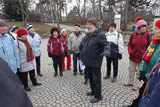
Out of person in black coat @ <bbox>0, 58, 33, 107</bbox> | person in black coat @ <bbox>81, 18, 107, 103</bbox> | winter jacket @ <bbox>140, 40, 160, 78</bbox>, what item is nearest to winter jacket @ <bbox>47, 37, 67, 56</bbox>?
person in black coat @ <bbox>81, 18, 107, 103</bbox>

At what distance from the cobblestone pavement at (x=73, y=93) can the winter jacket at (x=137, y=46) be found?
3.23 ft

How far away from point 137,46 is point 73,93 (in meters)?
2.19

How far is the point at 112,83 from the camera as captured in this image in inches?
153

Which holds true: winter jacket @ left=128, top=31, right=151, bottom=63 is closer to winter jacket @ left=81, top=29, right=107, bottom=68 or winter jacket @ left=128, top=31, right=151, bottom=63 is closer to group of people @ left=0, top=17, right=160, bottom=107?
group of people @ left=0, top=17, right=160, bottom=107

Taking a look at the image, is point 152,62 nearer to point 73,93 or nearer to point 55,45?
point 73,93

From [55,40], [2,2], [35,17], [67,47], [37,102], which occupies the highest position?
[2,2]

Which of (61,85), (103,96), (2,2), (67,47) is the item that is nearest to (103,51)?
(103,96)

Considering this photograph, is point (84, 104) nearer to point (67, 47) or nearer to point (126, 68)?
point (67, 47)

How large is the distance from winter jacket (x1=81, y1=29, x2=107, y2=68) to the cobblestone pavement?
0.99 meters

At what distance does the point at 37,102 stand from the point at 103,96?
172 centimetres

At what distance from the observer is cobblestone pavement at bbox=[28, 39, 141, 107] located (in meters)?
2.92

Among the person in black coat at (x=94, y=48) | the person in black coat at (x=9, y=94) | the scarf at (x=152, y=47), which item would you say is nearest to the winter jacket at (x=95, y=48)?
the person in black coat at (x=94, y=48)

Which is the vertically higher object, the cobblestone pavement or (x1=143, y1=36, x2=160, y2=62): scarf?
(x1=143, y1=36, x2=160, y2=62): scarf

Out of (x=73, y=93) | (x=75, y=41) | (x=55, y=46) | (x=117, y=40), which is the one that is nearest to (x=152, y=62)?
(x=117, y=40)
